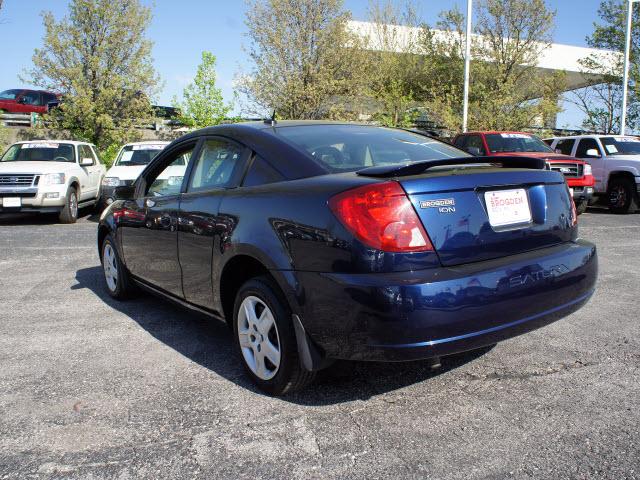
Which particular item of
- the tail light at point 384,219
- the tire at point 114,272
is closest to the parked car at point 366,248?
the tail light at point 384,219

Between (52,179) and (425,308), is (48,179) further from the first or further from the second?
(425,308)

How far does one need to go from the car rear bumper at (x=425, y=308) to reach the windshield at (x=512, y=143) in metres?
10.5

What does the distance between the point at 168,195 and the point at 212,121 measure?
17.9 meters

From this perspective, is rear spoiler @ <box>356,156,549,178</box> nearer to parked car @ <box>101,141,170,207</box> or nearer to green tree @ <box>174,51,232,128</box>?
parked car @ <box>101,141,170,207</box>

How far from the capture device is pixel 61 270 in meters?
6.98

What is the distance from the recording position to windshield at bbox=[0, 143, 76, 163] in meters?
12.8

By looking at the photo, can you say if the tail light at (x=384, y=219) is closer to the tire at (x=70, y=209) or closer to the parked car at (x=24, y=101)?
the tire at (x=70, y=209)

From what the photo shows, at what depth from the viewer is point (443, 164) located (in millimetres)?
3018

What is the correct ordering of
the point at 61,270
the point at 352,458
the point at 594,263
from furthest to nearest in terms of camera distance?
the point at 61,270
the point at 594,263
the point at 352,458

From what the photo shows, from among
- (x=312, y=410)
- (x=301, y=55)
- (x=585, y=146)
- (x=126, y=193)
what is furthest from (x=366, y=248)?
(x=301, y=55)

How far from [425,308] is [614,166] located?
12.7 meters

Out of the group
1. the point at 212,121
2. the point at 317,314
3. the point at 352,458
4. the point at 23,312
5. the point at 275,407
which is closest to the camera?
the point at 352,458

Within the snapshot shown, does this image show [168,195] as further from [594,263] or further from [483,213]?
[594,263]

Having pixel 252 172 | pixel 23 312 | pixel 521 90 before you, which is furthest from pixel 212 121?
pixel 252 172
